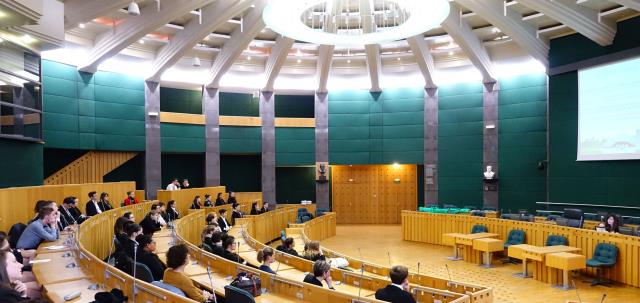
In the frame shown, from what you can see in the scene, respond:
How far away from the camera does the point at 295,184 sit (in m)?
21.6

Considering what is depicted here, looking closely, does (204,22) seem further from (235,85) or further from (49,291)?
(49,291)

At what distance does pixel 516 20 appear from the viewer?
14.9 m

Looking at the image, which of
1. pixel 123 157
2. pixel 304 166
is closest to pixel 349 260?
pixel 123 157

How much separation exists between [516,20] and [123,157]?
14626mm

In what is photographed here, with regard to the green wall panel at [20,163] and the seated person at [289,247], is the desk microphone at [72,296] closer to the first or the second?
the seated person at [289,247]

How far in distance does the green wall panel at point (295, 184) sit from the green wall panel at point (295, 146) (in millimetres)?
1305

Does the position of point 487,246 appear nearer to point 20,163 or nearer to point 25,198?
point 25,198

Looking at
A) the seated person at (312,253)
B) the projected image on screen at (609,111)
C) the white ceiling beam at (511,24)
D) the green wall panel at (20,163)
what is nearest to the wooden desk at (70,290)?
the seated person at (312,253)

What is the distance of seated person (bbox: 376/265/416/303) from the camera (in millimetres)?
4789

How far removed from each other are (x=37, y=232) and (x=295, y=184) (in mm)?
15496

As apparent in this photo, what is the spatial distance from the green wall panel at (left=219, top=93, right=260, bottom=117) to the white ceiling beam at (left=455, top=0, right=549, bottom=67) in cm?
1013

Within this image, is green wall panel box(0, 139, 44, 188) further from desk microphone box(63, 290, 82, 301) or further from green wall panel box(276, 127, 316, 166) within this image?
green wall panel box(276, 127, 316, 166)

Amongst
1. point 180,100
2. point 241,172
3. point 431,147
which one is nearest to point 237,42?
point 180,100

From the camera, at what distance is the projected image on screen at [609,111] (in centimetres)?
1287
